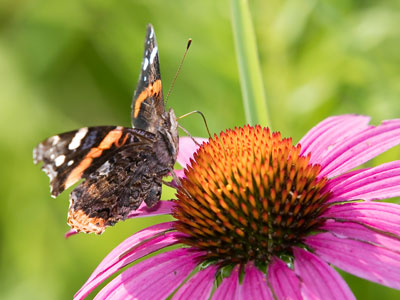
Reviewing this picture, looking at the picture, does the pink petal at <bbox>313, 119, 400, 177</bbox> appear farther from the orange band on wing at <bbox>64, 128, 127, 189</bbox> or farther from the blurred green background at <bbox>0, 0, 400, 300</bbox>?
the blurred green background at <bbox>0, 0, 400, 300</bbox>

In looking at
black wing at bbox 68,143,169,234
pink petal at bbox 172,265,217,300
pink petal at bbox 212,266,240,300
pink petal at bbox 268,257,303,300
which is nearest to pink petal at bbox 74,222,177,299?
black wing at bbox 68,143,169,234

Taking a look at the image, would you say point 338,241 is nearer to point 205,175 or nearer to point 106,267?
point 205,175

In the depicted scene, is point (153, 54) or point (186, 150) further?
point (186, 150)

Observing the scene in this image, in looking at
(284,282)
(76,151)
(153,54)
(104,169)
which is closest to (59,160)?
(76,151)

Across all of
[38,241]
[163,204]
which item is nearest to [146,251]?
[163,204]

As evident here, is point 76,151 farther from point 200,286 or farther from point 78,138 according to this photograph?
point 200,286

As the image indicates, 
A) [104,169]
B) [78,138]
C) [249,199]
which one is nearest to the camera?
[249,199]
